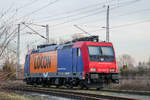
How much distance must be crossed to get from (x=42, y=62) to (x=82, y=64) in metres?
6.67

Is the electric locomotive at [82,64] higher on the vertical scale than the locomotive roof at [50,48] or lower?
lower

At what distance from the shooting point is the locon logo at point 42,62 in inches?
919

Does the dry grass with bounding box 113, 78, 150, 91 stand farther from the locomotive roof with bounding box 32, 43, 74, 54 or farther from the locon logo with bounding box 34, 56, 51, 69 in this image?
the locon logo with bounding box 34, 56, 51, 69

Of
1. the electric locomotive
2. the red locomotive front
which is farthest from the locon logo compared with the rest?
the red locomotive front

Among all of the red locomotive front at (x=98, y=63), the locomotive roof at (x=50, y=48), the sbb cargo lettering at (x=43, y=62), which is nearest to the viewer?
the red locomotive front at (x=98, y=63)

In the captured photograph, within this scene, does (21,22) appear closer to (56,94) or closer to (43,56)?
(56,94)

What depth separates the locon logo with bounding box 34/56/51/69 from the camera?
23.3 metres

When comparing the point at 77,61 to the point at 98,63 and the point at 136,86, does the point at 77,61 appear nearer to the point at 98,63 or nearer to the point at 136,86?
the point at 98,63

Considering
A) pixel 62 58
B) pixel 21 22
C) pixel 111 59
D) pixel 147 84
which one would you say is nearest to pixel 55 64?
pixel 62 58

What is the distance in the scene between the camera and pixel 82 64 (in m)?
18.7

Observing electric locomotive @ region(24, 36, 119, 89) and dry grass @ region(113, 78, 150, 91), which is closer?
Answer: electric locomotive @ region(24, 36, 119, 89)

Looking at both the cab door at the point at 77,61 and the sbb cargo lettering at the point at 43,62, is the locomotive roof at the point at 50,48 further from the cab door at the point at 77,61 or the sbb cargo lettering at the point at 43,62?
the cab door at the point at 77,61

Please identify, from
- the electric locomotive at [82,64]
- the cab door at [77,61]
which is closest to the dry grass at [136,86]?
the electric locomotive at [82,64]

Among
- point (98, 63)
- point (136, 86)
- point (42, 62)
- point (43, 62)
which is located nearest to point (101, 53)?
point (98, 63)
